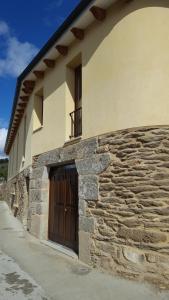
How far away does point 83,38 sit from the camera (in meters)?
7.57

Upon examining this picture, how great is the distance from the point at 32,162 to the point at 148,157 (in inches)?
209

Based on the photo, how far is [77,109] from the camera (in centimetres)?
799

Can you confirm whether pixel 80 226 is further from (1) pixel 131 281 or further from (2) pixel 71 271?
(1) pixel 131 281

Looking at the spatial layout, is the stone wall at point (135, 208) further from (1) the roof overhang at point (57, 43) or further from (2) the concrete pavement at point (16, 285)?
(1) the roof overhang at point (57, 43)

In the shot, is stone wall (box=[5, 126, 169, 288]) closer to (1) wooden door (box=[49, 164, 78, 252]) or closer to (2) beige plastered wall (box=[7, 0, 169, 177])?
(2) beige plastered wall (box=[7, 0, 169, 177])

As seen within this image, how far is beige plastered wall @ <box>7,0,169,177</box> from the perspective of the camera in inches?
229

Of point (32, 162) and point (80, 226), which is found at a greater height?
point (32, 162)

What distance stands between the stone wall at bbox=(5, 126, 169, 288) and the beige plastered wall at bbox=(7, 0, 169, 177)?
0.32 m

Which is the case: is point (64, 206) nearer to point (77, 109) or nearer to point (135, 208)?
point (77, 109)

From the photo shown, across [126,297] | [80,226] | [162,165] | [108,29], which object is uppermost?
[108,29]

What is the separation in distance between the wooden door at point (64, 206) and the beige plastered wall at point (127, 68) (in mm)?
1536

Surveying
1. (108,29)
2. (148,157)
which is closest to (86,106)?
(108,29)

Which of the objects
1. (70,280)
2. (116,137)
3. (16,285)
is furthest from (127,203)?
(16,285)

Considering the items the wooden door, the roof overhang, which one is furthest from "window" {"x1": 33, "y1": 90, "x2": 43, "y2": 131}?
the wooden door
